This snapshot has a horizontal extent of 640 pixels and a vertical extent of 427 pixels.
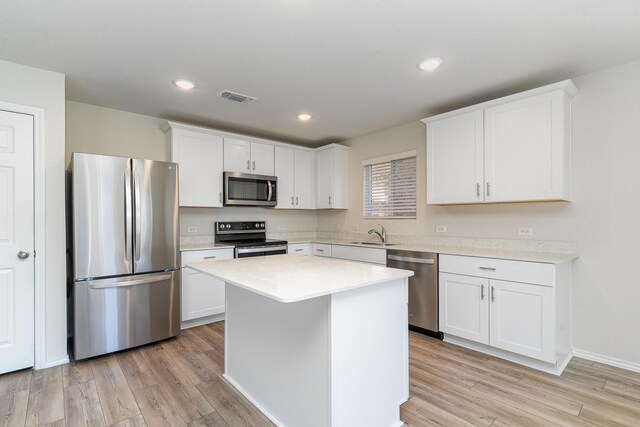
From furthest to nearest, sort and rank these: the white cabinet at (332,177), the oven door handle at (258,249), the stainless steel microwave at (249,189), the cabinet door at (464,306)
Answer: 1. the white cabinet at (332,177)
2. the stainless steel microwave at (249,189)
3. the oven door handle at (258,249)
4. the cabinet door at (464,306)

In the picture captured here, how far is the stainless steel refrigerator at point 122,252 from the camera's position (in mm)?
2609

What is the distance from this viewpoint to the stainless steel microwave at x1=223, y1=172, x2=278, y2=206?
3.96m

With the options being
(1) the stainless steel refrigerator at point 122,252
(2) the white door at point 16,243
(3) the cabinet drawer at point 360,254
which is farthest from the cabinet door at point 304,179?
(2) the white door at point 16,243

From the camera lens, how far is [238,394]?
2.13 metres

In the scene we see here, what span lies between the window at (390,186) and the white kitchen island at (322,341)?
214cm

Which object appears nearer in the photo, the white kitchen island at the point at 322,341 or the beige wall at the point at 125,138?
the white kitchen island at the point at 322,341

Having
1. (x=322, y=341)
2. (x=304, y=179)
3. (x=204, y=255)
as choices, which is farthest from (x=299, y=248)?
(x=322, y=341)

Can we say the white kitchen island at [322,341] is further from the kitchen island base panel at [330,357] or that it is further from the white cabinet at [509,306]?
the white cabinet at [509,306]

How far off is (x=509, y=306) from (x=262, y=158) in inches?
131

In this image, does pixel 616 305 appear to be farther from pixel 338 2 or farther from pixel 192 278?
pixel 192 278

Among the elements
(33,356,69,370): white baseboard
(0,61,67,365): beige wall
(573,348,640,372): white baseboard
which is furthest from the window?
(33,356,69,370): white baseboard

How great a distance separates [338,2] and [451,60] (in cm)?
110

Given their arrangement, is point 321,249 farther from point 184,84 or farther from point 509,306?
point 184,84

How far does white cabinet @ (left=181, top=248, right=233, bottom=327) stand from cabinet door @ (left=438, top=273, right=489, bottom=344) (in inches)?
90.5
